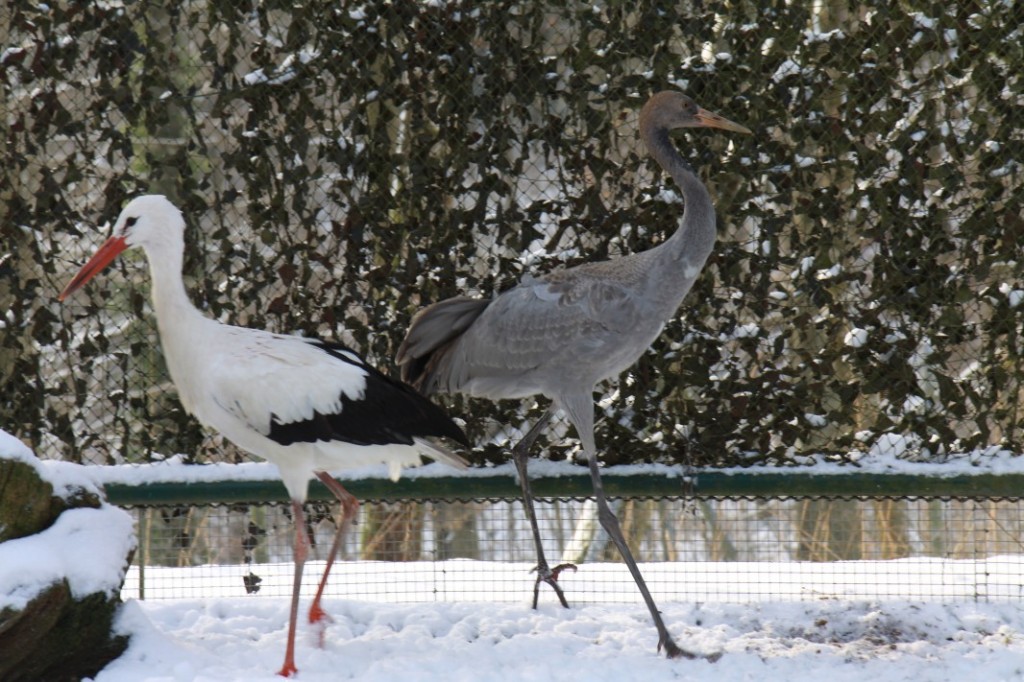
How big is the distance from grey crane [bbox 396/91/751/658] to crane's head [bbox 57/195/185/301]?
102cm

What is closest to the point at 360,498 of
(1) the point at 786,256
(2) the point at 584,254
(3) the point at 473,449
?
(3) the point at 473,449

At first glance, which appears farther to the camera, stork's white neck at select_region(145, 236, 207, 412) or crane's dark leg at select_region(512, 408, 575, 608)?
crane's dark leg at select_region(512, 408, 575, 608)

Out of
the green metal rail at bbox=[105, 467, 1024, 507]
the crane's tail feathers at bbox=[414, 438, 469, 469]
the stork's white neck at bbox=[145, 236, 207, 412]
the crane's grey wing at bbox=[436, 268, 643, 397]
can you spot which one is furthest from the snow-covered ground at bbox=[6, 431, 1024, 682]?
the crane's grey wing at bbox=[436, 268, 643, 397]

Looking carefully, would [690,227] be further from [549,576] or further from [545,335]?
[549,576]

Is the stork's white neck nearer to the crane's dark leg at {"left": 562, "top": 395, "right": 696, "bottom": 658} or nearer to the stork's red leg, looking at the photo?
the stork's red leg

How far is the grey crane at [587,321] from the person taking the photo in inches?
183

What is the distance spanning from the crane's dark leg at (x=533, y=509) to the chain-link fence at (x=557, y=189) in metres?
0.33

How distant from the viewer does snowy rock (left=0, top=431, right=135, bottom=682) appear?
3869 millimetres

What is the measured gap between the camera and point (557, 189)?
208 inches

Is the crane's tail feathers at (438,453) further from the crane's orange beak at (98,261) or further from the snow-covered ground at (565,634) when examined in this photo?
the crane's orange beak at (98,261)

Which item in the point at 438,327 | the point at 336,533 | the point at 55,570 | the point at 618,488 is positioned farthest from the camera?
the point at 618,488

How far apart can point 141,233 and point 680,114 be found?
2054 mm

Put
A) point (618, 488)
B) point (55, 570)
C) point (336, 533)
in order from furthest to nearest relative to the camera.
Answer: point (618, 488) → point (336, 533) → point (55, 570)

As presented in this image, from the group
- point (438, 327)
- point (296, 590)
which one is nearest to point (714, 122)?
point (438, 327)
